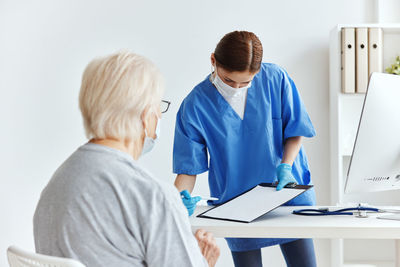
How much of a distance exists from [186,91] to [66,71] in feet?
2.50

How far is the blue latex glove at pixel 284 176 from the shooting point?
1.57 meters

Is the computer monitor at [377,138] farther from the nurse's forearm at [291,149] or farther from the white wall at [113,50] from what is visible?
the white wall at [113,50]

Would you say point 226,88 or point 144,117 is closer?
point 144,117

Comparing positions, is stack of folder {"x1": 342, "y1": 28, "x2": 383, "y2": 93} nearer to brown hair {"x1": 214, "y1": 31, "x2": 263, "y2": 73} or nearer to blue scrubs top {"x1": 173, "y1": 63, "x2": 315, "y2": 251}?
blue scrubs top {"x1": 173, "y1": 63, "x2": 315, "y2": 251}

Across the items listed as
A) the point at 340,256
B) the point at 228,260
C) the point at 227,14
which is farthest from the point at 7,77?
the point at 340,256

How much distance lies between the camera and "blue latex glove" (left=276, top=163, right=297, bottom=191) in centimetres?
157

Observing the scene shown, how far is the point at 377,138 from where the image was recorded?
1378mm

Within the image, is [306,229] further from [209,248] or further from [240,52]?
[240,52]

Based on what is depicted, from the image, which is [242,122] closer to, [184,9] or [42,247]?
[42,247]

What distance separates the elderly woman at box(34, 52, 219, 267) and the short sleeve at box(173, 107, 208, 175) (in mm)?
717

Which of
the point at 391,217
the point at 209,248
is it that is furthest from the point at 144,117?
the point at 391,217

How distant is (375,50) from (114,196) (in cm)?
214

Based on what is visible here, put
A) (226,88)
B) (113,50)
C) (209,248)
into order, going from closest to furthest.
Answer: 1. (209,248)
2. (226,88)
3. (113,50)

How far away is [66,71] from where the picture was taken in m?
3.09
